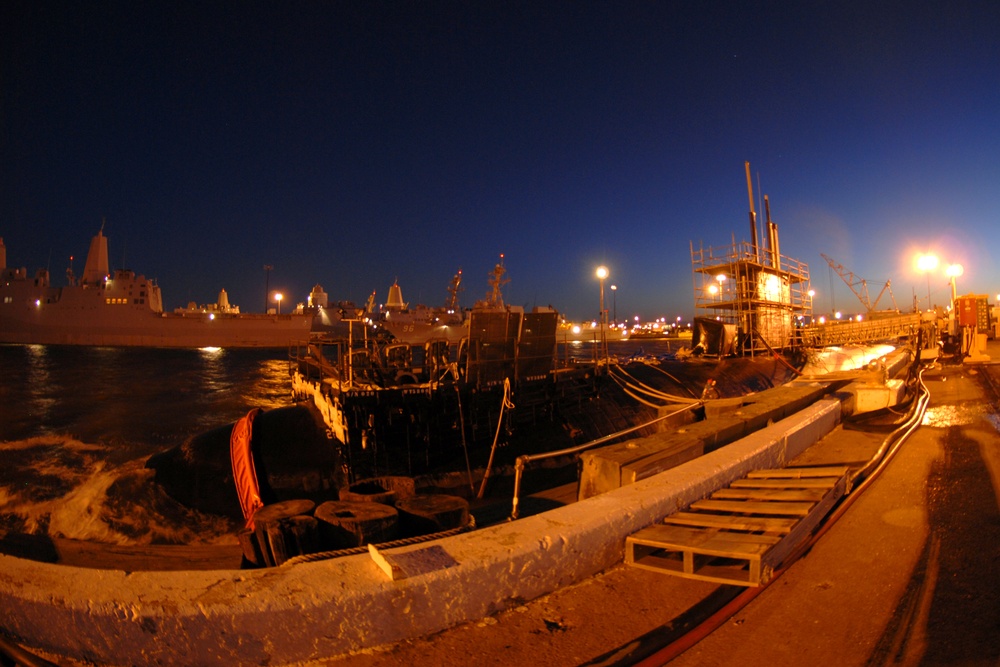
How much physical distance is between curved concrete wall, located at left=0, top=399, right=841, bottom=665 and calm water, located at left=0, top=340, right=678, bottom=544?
985cm

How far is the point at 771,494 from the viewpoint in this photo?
203 inches

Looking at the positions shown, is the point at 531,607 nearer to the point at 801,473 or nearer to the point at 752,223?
the point at 801,473

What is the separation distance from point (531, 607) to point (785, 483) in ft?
11.7

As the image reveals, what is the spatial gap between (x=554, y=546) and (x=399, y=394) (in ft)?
39.0

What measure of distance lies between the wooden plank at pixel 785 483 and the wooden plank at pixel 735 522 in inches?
36.3

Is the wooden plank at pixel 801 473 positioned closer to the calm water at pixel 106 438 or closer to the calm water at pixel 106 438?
the calm water at pixel 106 438

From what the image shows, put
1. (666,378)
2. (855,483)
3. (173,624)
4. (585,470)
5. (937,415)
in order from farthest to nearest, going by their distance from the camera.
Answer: (666,378) < (937,415) < (855,483) < (585,470) < (173,624)

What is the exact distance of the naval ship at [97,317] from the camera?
101000 mm

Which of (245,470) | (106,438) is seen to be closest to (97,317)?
(106,438)

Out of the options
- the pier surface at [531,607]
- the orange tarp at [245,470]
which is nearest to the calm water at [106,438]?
the orange tarp at [245,470]

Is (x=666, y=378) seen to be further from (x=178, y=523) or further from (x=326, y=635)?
(x=326, y=635)

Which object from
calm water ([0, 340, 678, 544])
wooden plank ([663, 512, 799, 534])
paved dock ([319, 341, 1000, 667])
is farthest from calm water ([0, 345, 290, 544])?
wooden plank ([663, 512, 799, 534])

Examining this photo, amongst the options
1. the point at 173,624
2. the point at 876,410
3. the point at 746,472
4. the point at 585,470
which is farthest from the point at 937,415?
the point at 173,624

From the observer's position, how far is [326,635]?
292 centimetres
